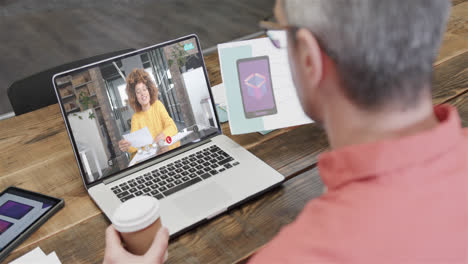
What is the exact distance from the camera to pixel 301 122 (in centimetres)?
127

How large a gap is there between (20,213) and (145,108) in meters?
0.38

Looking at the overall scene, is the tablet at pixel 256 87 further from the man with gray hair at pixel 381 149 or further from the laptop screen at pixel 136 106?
the man with gray hair at pixel 381 149

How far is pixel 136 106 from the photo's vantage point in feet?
3.68

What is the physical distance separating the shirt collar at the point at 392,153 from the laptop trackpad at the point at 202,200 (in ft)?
1.45

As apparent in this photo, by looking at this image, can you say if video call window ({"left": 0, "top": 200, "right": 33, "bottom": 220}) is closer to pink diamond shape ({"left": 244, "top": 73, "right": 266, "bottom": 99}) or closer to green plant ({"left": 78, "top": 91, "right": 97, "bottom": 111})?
green plant ({"left": 78, "top": 91, "right": 97, "bottom": 111})

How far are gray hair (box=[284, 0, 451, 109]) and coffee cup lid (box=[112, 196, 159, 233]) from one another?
0.39 m

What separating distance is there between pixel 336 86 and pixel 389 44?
0.31ft

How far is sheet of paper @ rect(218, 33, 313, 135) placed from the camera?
1257 mm

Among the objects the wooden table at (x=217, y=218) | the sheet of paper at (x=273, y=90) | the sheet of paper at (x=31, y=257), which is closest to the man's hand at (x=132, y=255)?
the wooden table at (x=217, y=218)

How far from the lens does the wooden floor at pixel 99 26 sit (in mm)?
3818

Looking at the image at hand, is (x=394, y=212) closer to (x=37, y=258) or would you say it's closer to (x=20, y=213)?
(x=37, y=258)

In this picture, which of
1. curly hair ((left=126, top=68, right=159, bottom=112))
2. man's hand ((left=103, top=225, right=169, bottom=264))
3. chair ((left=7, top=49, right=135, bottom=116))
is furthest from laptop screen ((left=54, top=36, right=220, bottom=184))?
chair ((left=7, top=49, right=135, bottom=116))

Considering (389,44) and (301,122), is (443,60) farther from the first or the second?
(389,44)

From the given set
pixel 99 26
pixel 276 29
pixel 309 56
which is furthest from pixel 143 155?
pixel 99 26
